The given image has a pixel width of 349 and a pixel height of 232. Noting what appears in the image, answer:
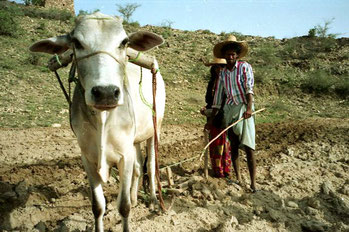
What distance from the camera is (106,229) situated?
3176mm

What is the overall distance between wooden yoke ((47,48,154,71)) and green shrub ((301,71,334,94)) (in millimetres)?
10756

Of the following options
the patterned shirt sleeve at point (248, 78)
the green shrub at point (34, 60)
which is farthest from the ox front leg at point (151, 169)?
the green shrub at point (34, 60)

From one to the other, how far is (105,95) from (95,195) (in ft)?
4.30

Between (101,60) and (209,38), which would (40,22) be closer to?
(209,38)

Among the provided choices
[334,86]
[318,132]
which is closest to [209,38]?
[334,86]

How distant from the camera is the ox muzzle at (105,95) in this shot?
205 cm

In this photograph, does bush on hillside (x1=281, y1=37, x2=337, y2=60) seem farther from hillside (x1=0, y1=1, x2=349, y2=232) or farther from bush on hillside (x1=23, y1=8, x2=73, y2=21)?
bush on hillside (x1=23, y1=8, x2=73, y2=21)

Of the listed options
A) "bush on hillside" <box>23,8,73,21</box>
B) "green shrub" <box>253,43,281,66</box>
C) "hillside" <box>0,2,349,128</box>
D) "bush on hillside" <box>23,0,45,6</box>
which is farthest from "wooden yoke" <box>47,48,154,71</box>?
"bush on hillside" <box>23,0,45,6</box>

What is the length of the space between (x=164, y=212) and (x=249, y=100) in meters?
1.83

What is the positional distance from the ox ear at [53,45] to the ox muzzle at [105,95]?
30.4 inches

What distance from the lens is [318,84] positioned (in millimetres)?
12180

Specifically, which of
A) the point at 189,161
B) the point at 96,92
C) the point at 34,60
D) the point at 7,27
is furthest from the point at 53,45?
the point at 7,27

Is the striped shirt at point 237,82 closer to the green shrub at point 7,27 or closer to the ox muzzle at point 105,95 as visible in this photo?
the ox muzzle at point 105,95

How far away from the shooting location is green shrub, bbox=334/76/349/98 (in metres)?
11.8
